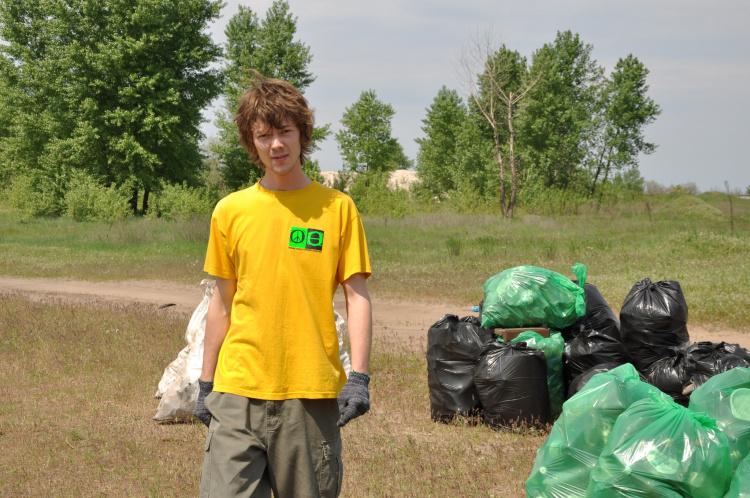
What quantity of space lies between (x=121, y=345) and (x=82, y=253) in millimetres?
15216

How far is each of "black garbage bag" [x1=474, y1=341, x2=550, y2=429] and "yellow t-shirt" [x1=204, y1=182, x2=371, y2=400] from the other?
126 inches

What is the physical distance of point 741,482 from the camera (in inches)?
125

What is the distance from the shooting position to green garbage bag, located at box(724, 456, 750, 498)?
10.2ft

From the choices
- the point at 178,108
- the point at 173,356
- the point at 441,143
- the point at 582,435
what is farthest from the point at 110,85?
the point at 582,435

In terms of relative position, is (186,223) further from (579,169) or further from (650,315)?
(579,169)

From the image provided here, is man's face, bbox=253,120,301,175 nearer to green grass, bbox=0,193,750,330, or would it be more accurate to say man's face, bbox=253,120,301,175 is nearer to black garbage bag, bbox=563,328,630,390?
black garbage bag, bbox=563,328,630,390

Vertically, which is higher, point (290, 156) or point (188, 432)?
point (290, 156)

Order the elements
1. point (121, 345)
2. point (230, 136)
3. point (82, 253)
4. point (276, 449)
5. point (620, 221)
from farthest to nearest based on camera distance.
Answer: point (230, 136)
point (620, 221)
point (82, 253)
point (121, 345)
point (276, 449)

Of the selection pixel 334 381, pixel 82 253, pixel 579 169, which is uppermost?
pixel 579 169

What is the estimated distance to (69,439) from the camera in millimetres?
5605

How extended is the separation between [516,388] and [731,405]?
1.97 meters

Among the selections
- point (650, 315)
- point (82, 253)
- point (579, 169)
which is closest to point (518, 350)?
point (650, 315)

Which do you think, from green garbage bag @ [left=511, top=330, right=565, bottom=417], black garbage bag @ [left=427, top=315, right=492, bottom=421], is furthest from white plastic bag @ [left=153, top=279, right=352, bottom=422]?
green garbage bag @ [left=511, top=330, right=565, bottom=417]

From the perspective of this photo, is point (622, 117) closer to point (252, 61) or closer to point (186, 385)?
point (252, 61)
